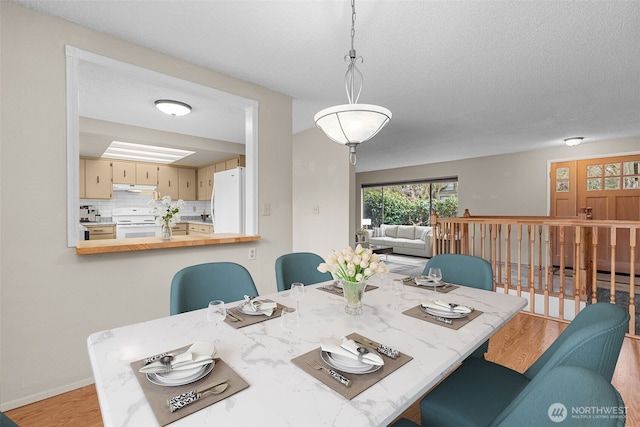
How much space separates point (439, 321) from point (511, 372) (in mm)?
463

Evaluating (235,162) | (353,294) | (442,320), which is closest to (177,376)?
(353,294)

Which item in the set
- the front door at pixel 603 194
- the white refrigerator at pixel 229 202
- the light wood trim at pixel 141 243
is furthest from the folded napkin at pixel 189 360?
the front door at pixel 603 194

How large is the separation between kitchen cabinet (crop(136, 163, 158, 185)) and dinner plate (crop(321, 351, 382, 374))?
5.66 m

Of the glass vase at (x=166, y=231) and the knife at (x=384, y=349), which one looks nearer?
the knife at (x=384, y=349)

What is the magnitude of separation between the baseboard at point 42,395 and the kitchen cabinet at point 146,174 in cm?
419

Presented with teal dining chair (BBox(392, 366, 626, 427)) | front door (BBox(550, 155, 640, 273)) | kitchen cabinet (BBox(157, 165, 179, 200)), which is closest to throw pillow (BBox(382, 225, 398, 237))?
front door (BBox(550, 155, 640, 273))

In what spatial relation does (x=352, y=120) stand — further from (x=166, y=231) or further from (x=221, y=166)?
(x=221, y=166)

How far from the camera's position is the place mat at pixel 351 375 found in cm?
80

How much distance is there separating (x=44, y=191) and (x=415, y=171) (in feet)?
24.1

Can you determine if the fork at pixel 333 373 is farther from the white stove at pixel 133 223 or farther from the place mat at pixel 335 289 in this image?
the white stove at pixel 133 223

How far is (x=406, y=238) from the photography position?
7922mm

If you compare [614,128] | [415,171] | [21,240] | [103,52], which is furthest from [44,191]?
[415,171]

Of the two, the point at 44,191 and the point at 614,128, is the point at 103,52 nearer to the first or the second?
the point at 44,191

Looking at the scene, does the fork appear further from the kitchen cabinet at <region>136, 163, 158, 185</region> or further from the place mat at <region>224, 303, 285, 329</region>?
the kitchen cabinet at <region>136, 163, 158, 185</region>
